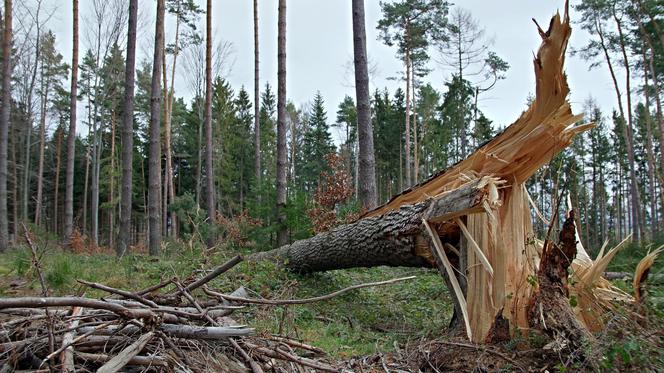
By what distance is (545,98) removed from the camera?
3.36 m

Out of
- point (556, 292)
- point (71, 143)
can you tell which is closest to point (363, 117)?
point (556, 292)

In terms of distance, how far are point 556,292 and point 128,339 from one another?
9.58 feet

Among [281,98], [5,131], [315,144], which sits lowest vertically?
[5,131]

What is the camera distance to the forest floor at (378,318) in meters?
2.67

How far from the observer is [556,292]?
3.21 meters

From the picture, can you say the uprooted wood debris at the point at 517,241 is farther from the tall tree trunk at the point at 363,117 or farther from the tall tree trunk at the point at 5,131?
the tall tree trunk at the point at 5,131

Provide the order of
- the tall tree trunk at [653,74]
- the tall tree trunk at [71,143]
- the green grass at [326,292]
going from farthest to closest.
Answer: the tall tree trunk at [653,74], the tall tree trunk at [71,143], the green grass at [326,292]

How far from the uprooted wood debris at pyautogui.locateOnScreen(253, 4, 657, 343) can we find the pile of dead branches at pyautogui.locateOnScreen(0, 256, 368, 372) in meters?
1.55

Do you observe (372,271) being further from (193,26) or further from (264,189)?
(193,26)

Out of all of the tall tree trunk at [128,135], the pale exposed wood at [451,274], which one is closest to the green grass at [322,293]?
the pale exposed wood at [451,274]

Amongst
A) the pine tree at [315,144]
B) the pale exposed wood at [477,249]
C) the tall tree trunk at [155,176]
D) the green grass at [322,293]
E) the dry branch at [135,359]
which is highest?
the pine tree at [315,144]

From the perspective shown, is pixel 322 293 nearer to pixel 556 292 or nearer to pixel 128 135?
pixel 556 292

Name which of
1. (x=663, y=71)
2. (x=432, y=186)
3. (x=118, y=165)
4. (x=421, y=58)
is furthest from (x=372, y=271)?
(x=118, y=165)

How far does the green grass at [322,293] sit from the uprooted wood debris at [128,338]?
1434mm
